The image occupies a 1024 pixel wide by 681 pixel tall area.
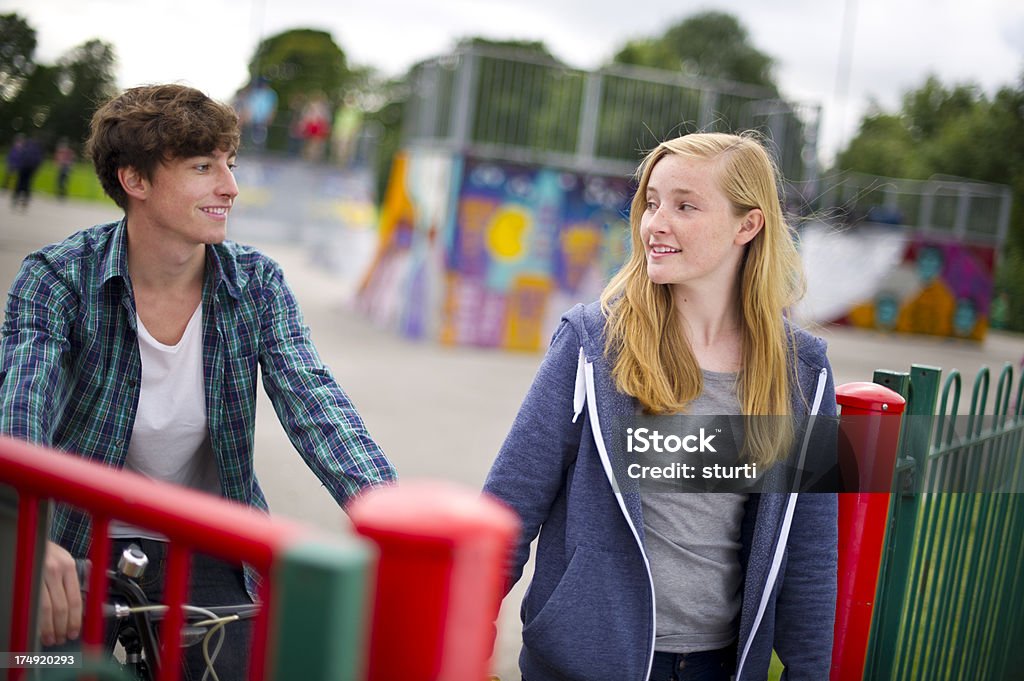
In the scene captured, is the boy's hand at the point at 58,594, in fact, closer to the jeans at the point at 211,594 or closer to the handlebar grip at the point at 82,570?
the handlebar grip at the point at 82,570

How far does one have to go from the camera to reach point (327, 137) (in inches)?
948

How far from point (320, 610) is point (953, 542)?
2.53 meters

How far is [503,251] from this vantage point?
1266 cm

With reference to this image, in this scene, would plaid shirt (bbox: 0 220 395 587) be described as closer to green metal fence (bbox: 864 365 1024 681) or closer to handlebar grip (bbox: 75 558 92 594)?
handlebar grip (bbox: 75 558 92 594)

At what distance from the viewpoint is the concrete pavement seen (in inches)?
209

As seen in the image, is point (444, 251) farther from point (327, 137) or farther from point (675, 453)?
point (327, 137)

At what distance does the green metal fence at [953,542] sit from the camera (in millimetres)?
2557

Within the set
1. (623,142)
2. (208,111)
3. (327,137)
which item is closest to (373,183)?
(327,137)

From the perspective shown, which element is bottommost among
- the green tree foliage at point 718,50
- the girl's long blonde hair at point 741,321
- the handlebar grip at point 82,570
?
the handlebar grip at point 82,570

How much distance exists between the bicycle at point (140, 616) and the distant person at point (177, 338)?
7.2 inches

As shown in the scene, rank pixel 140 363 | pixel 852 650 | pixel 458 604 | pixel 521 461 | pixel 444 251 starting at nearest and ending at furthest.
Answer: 1. pixel 458 604
2. pixel 521 461
3. pixel 140 363
4. pixel 852 650
5. pixel 444 251

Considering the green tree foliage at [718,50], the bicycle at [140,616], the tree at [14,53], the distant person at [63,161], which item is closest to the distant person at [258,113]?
the distant person at [63,161]

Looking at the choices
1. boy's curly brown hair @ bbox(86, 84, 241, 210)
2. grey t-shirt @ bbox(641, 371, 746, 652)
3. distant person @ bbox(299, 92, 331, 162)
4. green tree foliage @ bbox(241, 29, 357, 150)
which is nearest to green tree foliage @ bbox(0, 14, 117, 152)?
boy's curly brown hair @ bbox(86, 84, 241, 210)

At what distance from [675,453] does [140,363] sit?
1140 mm
